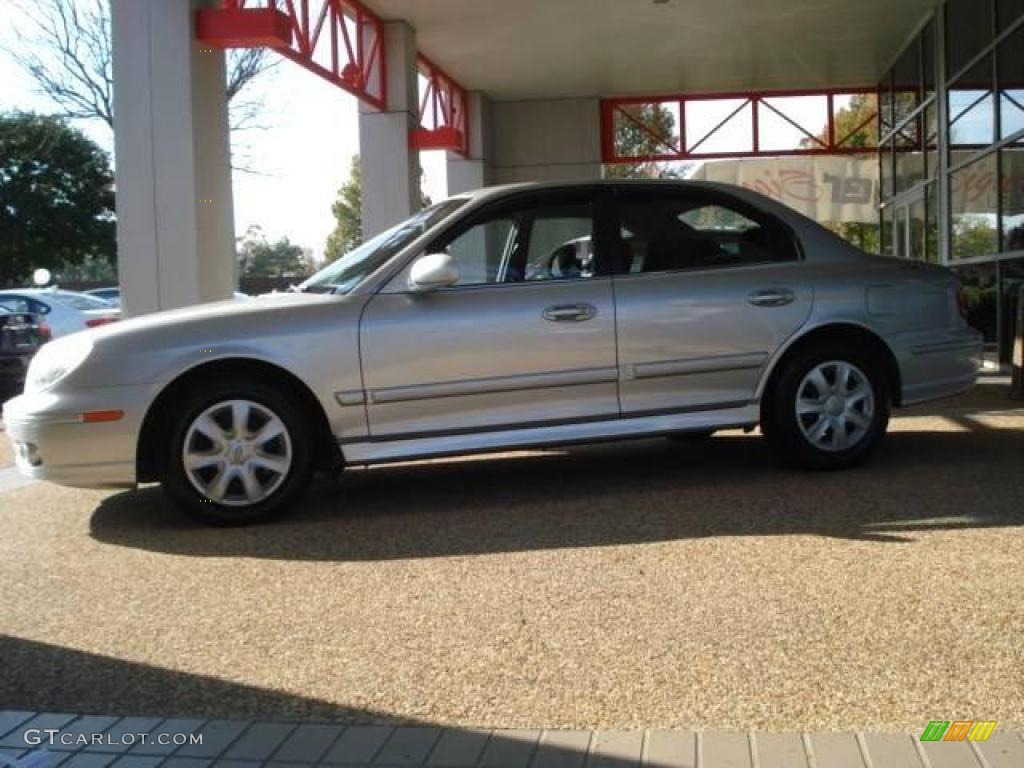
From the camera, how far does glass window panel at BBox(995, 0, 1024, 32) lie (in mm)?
10922

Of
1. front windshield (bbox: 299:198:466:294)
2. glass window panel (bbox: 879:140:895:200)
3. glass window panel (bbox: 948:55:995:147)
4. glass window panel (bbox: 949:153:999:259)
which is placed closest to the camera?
front windshield (bbox: 299:198:466:294)

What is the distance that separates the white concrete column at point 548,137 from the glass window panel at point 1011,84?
8.65m

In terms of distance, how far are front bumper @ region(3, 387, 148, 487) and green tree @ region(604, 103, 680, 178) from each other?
14316 mm

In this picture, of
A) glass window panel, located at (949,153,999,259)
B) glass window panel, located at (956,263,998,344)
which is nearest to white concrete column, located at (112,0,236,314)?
glass window panel, located at (956,263,998,344)

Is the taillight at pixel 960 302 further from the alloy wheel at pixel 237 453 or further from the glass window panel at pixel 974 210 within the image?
the glass window panel at pixel 974 210

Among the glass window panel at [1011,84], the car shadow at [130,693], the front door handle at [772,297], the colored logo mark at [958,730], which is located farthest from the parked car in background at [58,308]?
the colored logo mark at [958,730]

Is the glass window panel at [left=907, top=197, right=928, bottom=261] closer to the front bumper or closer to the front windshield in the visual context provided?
the front windshield

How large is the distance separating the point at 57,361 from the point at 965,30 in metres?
11.1

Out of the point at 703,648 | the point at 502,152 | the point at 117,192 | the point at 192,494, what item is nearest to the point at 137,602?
the point at 192,494

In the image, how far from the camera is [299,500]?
5965 mm

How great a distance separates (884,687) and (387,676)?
1565 millimetres

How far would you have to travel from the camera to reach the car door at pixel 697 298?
20.2 ft

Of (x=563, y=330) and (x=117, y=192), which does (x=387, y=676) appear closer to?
(x=563, y=330)

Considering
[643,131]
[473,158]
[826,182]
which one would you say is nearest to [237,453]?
[473,158]
